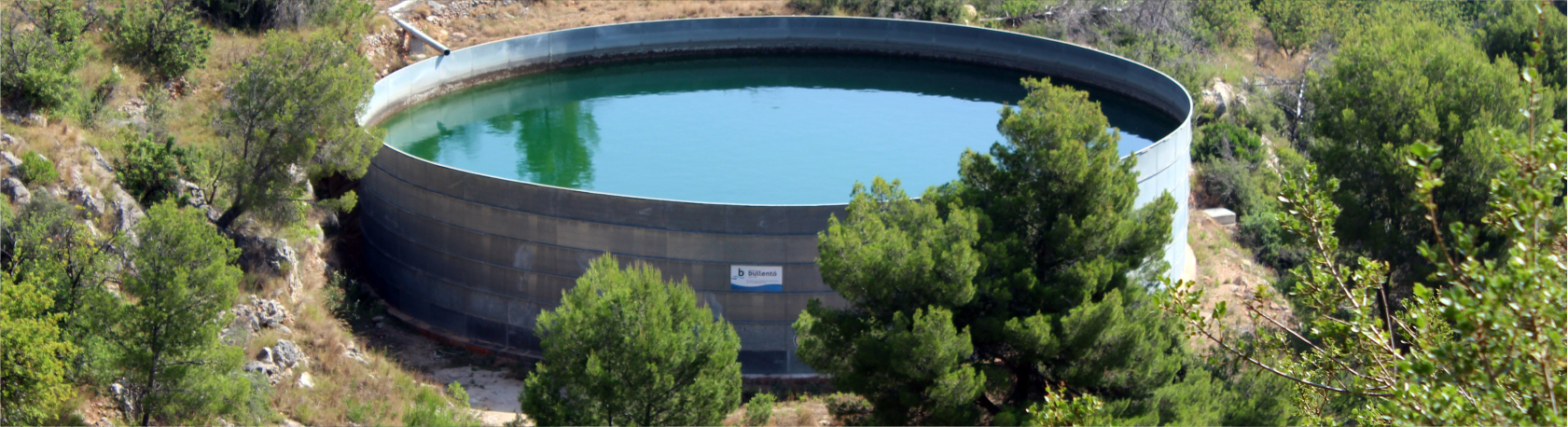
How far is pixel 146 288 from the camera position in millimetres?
15797

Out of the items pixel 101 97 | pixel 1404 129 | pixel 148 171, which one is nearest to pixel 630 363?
pixel 148 171

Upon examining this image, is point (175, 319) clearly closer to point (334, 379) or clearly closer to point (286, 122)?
point (334, 379)

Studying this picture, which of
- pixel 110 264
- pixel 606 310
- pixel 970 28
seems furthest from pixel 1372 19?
pixel 110 264

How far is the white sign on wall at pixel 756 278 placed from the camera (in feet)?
74.3

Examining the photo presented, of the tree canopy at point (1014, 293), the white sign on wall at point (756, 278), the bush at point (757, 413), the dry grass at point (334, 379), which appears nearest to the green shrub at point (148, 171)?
the dry grass at point (334, 379)

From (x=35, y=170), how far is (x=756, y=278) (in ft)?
40.2

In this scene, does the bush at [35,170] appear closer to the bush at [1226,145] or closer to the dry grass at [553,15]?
the dry grass at [553,15]

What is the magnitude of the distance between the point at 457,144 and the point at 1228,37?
3289cm

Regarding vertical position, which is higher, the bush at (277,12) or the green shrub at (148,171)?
the bush at (277,12)

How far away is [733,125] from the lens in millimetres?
32281

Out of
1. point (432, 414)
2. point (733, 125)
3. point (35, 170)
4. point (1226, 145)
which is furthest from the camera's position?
point (1226, 145)

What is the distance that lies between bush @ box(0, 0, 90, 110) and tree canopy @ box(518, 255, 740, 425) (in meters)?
13.7

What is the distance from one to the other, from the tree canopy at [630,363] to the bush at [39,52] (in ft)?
45.0

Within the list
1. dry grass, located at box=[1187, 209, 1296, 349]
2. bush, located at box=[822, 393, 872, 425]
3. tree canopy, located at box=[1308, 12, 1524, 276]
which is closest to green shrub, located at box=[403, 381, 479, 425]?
bush, located at box=[822, 393, 872, 425]
